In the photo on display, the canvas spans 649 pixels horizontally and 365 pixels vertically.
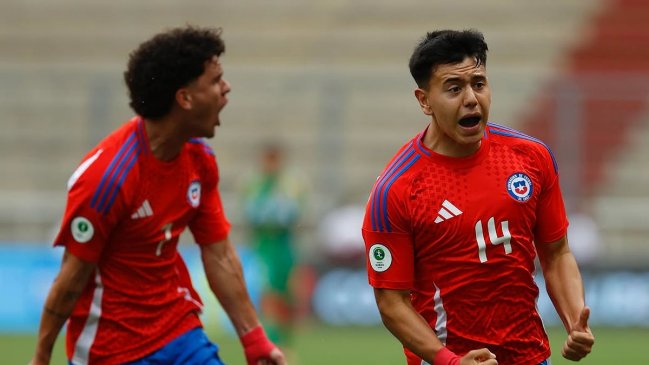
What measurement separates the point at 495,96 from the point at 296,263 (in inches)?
208

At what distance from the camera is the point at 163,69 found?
5996mm

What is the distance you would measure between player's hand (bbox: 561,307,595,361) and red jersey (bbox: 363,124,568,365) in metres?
0.25

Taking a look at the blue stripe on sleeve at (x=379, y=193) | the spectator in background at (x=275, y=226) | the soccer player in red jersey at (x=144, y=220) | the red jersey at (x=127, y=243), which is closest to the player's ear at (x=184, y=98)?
the soccer player in red jersey at (x=144, y=220)

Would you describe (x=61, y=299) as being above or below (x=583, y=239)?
below

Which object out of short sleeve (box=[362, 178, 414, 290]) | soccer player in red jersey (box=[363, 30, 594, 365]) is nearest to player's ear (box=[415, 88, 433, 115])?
soccer player in red jersey (box=[363, 30, 594, 365])

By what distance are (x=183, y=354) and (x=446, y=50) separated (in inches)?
73.1

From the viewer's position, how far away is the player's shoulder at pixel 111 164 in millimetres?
5695

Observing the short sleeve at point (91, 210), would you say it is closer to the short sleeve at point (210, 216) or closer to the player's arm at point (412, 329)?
the short sleeve at point (210, 216)

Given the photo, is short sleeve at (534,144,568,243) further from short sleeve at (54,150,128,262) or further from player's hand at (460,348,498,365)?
short sleeve at (54,150,128,262)

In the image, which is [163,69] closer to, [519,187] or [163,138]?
[163,138]

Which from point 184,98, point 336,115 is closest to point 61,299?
point 184,98

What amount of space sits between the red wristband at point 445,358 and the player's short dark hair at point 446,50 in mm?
1084

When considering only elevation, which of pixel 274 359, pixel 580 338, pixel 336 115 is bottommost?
pixel 274 359

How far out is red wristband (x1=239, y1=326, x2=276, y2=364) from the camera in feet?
20.4
